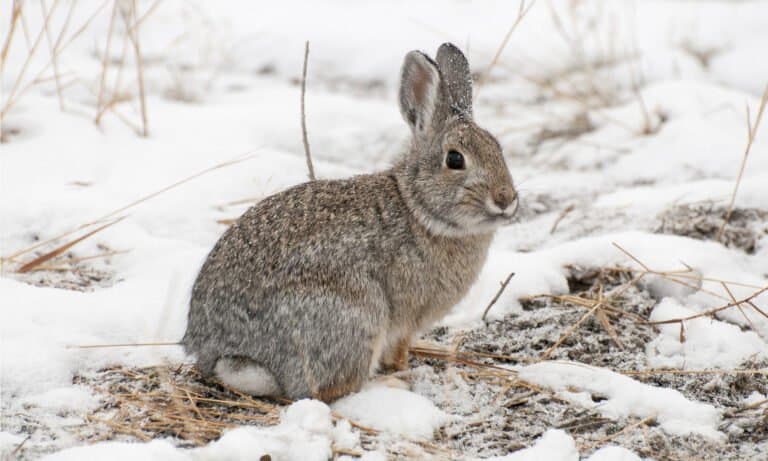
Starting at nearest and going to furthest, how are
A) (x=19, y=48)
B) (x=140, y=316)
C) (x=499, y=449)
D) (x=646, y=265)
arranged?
(x=499, y=449) < (x=140, y=316) < (x=646, y=265) < (x=19, y=48)

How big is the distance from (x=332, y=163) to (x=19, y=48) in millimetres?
2938

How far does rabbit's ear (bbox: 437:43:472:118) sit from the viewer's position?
391 centimetres

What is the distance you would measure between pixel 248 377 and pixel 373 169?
2.76m

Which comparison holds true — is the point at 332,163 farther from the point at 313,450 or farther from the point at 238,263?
the point at 313,450

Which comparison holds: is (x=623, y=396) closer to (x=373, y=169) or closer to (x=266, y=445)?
(x=266, y=445)

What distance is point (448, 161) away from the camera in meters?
3.62

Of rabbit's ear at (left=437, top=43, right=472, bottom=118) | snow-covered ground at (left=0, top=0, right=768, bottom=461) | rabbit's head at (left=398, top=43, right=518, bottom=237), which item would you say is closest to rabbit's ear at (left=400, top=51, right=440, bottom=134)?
rabbit's head at (left=398, top=43, right=518, bottom=237)

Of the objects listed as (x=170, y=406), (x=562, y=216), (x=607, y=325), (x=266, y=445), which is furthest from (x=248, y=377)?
(x=562, y=216)

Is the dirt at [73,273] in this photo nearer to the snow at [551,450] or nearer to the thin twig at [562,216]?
the snow at [551,450]

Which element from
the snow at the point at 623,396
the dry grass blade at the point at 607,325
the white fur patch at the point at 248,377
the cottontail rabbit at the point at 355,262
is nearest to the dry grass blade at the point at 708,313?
the dry grass blade at the point at 607,325

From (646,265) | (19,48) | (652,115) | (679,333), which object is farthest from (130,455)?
(19,48)

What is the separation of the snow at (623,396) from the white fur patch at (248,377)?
100 cm

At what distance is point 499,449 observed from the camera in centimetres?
305

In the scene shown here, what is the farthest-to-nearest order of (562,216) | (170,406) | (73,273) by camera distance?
(562,216)
(73,273)
(170,406)
